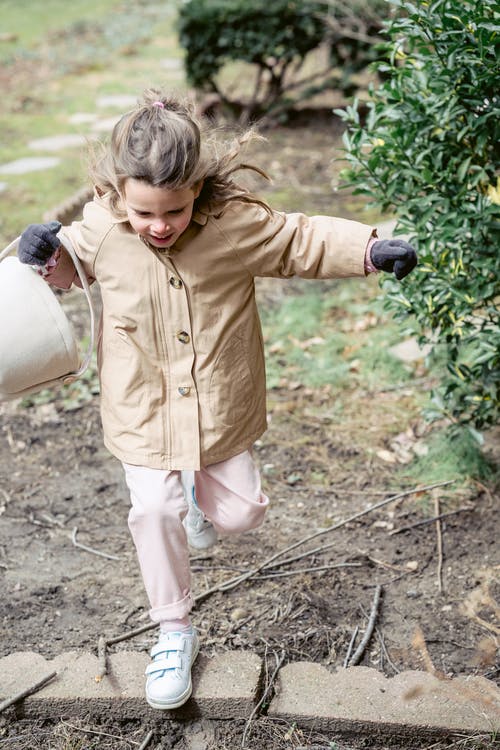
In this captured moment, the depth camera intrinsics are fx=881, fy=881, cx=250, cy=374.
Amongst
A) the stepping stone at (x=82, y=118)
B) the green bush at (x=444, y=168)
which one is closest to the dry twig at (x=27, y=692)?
the green bush at (x=444, y=168)

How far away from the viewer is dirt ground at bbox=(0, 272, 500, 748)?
2699mm

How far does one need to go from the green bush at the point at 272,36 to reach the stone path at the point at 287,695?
629 centimetres

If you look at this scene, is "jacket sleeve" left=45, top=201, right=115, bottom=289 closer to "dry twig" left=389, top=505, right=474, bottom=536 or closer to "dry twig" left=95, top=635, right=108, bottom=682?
"dry twig" left=95, top=635, right=108, bottom=682

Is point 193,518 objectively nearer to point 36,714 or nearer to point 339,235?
point 36,714

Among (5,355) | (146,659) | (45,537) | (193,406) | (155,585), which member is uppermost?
(5,355)

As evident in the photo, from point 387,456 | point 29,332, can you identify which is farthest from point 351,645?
point 29,332

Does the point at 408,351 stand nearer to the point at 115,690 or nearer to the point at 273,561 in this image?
the point at 273,561

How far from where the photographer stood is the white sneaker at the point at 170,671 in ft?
7.71

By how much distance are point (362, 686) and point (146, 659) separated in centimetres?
62

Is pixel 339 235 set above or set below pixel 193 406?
above

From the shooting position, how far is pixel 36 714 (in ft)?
7.98

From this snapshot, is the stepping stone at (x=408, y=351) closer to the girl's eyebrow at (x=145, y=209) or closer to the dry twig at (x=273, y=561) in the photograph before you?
the dry twig at (x=273, y=561)

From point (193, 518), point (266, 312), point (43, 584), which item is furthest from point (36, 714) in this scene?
point (266, 312)

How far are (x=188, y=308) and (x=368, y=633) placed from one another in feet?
3.81
